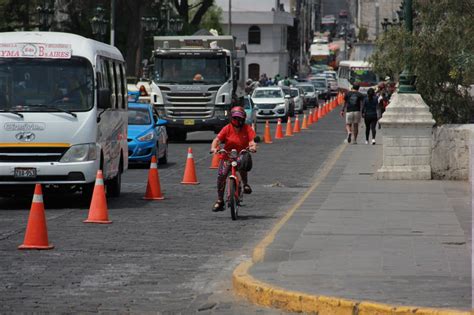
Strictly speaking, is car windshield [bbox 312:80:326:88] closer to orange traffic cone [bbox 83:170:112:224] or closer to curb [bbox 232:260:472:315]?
orange traffic cone [bbox 83:170:112:224]

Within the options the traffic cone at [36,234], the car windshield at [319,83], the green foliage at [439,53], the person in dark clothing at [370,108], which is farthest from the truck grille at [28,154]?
the car windshield at [319,83]

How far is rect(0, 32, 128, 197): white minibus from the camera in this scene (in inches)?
774

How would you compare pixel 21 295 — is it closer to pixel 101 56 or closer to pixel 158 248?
pixel 158 248

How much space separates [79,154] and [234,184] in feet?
10.1

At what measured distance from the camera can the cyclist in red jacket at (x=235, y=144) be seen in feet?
60.8

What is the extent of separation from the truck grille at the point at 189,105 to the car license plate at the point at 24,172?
899 inches

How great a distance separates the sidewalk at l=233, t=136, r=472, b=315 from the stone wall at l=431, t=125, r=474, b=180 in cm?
239

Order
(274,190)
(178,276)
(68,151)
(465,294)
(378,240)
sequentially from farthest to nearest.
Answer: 1. (274,190)
2. (68,151)
3. (378,240)
4. (178,276)
5. (465,294)

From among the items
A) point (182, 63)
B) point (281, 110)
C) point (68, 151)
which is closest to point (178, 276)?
point (68, 151)

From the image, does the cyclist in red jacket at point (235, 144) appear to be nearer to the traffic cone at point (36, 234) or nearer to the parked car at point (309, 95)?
the traffic cone at point (36, 234)

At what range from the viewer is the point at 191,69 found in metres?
42.5

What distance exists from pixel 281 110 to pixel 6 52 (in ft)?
138

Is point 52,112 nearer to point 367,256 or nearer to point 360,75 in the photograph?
point 367,256

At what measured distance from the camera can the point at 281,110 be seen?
61.9m
